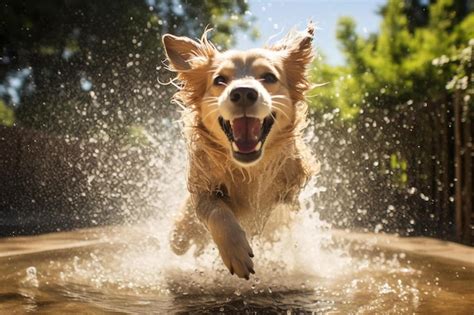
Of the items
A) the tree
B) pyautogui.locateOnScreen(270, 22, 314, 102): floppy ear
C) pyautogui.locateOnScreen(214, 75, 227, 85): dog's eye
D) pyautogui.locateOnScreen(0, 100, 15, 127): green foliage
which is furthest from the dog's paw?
pyautogui.locateOnScreen(0, 100, 15, 127): green foliage

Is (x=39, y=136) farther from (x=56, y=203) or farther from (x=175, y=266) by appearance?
(x=175, y=266)

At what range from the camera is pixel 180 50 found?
13.6 ft

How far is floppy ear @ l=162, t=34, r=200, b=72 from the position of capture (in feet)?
13.4

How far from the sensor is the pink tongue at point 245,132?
336 cm

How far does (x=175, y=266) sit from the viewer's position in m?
4.21

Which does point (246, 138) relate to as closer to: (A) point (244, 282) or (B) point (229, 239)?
(B) point (229, 239)

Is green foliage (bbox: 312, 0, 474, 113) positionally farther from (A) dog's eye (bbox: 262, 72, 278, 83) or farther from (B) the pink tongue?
(B) the pink tongue

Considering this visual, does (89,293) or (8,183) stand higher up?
(8,183)

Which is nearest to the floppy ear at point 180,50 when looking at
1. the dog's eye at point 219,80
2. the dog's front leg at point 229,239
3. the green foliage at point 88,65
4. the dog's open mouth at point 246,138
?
the dog's eye at point 219,80

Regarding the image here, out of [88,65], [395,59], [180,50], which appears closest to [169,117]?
[88,65]

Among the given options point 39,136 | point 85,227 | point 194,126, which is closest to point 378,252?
point 194,126

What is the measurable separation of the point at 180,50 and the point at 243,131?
109 cm

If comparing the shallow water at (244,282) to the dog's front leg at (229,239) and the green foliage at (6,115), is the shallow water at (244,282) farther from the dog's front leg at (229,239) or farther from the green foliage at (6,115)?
the green foliage at (6,115)

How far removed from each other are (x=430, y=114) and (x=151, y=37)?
1125cm
